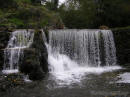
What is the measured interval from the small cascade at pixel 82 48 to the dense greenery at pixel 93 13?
267 centimetres

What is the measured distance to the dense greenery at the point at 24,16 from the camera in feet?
45.7

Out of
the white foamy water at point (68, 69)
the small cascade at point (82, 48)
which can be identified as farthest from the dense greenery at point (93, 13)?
the white foamy water at point (68, 69)

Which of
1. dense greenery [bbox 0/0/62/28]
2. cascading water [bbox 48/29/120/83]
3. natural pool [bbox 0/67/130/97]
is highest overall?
dense greenery [bbox 0/0/62/28]

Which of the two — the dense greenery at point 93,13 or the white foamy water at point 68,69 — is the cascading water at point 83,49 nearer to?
the white foamy water at point 68,69

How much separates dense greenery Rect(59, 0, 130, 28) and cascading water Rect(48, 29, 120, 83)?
2.69 meters

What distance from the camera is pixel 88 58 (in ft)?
41.2

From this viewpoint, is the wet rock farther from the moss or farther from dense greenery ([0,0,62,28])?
the moss

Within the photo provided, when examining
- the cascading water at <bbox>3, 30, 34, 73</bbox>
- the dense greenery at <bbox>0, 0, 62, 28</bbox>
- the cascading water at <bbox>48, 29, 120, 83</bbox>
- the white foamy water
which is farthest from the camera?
the dense greenery at <bbox>0, 0, 62, 28</bbox>

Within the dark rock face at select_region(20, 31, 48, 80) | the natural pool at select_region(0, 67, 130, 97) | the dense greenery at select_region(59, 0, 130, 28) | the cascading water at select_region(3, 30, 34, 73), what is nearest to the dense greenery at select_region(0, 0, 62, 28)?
the cascading water at select_region(3, 30, 34, 73)

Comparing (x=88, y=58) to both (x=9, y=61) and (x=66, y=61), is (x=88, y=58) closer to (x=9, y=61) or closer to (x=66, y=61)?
(x=66, y=61)

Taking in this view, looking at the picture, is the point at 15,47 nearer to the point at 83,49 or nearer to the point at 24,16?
the point at 24,16

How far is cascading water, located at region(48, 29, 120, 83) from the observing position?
1224 cm

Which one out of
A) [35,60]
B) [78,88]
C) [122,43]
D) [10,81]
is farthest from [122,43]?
[10,81]

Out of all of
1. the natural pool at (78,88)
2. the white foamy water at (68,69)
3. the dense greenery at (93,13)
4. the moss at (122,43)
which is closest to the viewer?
the natural pool at (78,88)
